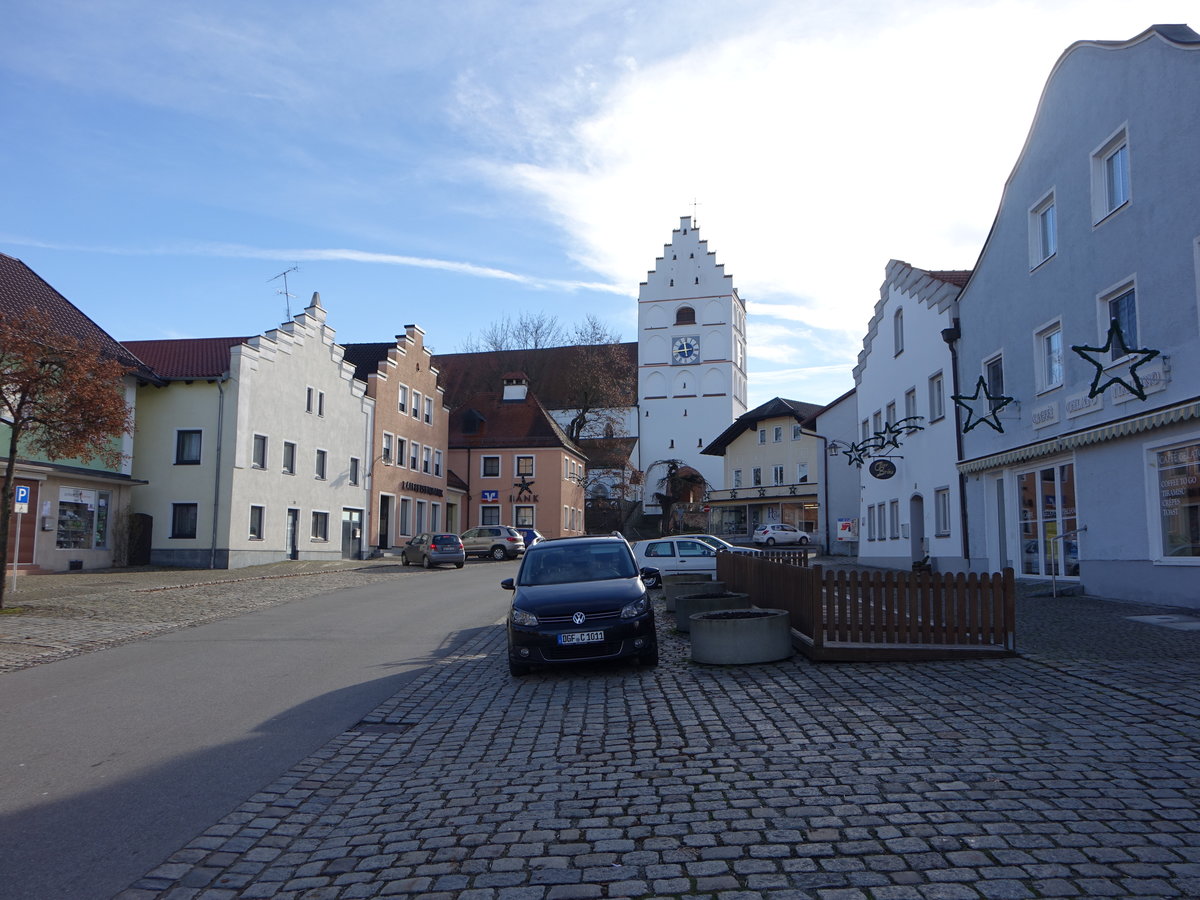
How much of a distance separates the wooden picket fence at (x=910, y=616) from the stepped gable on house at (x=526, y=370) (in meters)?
69.7

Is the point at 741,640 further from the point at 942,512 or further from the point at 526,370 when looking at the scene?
the point at 526,370

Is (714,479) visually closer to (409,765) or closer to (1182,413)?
(1182,413)

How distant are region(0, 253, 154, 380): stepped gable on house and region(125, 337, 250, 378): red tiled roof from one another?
164cm

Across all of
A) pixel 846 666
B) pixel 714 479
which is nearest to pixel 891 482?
pixel 846 666

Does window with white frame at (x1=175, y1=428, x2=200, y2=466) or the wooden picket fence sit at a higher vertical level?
window with white frame at (x1=175, y1=428, x2=200, y2=466)

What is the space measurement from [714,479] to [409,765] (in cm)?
7658

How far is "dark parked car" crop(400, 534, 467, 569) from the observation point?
36.8 m

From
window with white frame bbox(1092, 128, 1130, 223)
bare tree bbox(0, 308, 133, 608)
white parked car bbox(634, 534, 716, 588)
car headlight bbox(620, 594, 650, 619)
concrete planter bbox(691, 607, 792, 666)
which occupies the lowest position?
concrete planter bbox(691, 607, 792, 666)

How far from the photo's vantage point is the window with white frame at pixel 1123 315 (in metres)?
15.8

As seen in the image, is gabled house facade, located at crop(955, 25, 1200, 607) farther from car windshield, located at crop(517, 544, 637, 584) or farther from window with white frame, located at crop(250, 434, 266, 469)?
window with white frame, located at crop(250, 434, 266, 469)

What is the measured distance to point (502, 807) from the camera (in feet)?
19.0

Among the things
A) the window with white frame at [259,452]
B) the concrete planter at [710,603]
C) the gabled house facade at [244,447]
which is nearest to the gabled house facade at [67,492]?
the gabled house facade at [244,447]

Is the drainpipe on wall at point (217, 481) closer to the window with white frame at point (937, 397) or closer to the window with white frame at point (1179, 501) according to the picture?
the window with white frame at point (937, 397)

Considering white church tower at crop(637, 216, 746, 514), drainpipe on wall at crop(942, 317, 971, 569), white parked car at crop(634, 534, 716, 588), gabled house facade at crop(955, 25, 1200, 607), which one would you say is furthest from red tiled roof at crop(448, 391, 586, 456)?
gabled house facade at crop(955, 25, 1200, 607)
